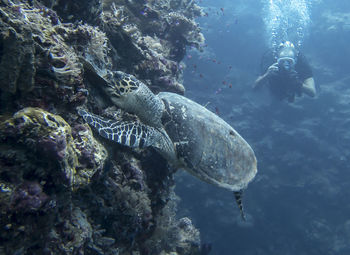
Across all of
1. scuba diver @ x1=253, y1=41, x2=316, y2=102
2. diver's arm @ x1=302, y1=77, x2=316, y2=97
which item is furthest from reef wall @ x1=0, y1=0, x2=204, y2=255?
diver's arm @ x1=302, y1=77, x2=316, y2=97

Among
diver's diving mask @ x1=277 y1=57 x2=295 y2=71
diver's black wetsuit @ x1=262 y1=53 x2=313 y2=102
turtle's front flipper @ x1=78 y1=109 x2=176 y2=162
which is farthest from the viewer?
diver's black wetsuit @ x1=262 y1=53 x2=313 y2=102

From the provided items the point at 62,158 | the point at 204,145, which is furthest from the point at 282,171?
the point at 62,158

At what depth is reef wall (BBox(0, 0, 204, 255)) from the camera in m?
1.76

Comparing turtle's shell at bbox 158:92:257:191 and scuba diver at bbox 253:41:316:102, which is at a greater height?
scuba diver at bbox 253:41:316:102

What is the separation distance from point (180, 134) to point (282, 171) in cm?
1228

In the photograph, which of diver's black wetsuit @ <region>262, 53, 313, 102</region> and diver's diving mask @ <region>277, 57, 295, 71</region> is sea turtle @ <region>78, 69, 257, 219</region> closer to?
diver's diving mask @ <region>277, 57, 295, 71</region>

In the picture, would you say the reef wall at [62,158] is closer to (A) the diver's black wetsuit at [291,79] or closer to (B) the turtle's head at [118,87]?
(B) the turtle's head at [118,87]

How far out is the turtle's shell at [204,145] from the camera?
3844mm

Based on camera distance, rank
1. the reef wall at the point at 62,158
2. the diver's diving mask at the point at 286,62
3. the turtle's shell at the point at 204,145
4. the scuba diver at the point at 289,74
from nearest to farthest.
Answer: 1. the reef wall at the point at 62,158
2. the turtle's shell at the point at 204,145
3. the diver's diving mask at the point at 286,62
4. the scuba diver at the point at 289,74

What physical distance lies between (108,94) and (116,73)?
1.10 ft

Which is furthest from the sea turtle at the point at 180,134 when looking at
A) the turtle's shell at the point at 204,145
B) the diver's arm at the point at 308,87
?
the diver's arm at the point at 308,87

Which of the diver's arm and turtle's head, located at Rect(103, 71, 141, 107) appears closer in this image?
turtle's head, located at Rect(103, 71, 141, 107)

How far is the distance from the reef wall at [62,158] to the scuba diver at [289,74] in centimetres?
1025

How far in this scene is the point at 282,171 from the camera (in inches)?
549
